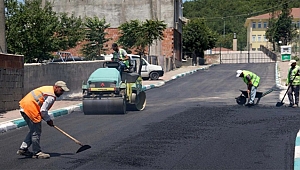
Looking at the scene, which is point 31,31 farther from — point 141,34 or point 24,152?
point 141,34

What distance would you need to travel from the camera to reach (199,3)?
117 m

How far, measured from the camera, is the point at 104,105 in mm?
16391

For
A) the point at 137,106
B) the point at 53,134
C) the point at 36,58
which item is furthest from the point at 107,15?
the point at 53,134

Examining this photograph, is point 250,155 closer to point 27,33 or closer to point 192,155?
point 192,155

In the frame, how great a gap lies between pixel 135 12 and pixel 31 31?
30.3 meters

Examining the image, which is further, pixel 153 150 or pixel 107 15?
pixel 107 15

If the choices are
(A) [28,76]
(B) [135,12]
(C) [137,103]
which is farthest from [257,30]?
(C) [137,103]

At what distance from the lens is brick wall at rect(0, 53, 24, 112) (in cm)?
1730

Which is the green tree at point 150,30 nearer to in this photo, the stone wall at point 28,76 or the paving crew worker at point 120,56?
the stone wall at point 28,76

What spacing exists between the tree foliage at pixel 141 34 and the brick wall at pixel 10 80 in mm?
24125

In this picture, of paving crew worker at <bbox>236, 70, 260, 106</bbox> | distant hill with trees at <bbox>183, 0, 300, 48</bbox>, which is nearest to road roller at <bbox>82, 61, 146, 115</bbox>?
paving crew worker at <bbox>236, 70, 260, 106</bbox>

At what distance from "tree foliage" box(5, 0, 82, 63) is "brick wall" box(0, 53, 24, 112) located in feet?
12.3

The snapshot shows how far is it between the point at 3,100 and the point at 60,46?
6.44 metres

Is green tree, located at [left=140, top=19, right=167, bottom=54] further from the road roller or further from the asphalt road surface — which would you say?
the road roller
